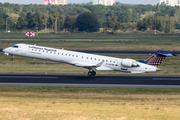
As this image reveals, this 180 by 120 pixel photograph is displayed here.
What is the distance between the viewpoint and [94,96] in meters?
29.5

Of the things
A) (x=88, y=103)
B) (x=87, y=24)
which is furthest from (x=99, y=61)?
(x=87, y=24)

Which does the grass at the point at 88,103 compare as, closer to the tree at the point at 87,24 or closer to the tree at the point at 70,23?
the tree at the point at 87,24

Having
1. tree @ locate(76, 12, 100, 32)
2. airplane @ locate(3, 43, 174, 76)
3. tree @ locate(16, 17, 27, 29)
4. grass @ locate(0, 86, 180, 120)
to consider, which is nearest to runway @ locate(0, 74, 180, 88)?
airplane @ locate(3, 43, 174, 76)

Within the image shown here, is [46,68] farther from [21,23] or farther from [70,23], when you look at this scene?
[70,23]

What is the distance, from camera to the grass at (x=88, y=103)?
21.7 m

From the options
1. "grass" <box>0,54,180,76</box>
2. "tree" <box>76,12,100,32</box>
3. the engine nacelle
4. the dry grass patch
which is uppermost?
"tree" <box>76,12,100,32</box>

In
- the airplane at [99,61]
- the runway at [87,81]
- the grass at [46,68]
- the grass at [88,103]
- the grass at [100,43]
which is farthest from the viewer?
the grass at [100,43]

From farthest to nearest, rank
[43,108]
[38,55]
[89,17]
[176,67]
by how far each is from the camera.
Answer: [89,17] < [176,67] < [38,55] < [43,108]

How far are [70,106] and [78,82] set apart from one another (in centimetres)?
1175

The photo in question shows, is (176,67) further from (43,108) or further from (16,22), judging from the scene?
(16,22)

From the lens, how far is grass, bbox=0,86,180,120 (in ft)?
71.1

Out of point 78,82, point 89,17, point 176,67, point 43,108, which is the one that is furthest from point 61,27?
point 43,108

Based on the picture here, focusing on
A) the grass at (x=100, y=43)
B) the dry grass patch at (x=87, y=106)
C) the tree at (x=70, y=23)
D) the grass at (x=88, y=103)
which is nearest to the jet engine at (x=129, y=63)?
the grass at (x=88, y=103)

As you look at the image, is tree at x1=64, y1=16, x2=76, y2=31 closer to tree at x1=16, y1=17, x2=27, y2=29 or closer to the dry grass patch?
tree at x1=16, y1=17, x2=27, y2=29
